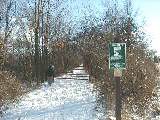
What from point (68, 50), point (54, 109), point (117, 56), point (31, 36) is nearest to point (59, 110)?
point (54, 109)

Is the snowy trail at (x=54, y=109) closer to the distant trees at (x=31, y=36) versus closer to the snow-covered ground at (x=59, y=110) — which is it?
the snow-covered ground at (x=59, y=110)

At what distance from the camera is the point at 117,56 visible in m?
10.0

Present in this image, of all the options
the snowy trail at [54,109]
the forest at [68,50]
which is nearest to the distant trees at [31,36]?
the forest at [68,50]

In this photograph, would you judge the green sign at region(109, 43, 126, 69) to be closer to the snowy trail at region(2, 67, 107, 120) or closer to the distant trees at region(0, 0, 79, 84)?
the snowy trail at region(2, 67, 107, 120)

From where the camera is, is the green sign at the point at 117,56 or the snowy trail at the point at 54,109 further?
the snowy trail at the point at 54,109

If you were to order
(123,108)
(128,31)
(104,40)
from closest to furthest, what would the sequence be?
1. (123,108)
2. (104,40)
3. (128,31)

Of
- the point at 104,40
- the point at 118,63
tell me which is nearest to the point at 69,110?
the point at 118,63

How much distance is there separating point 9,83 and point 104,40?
7726 millimetres

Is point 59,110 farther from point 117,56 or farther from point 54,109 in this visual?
point 117,56

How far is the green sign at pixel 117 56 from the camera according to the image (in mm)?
9961

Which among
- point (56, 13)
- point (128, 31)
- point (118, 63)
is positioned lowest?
point (118, 63)

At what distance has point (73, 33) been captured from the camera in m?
53.9

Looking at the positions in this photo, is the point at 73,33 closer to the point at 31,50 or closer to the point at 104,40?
the point at 31,50

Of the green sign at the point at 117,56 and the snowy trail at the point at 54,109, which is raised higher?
the green sign at the point at 117,56
